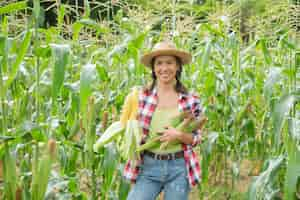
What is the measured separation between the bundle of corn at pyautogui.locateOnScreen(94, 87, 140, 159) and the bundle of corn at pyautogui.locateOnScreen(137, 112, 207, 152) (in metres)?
0.09

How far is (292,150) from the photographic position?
2498mm

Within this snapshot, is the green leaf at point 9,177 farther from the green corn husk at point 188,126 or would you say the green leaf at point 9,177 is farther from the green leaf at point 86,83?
the green corn husk at point 188,126

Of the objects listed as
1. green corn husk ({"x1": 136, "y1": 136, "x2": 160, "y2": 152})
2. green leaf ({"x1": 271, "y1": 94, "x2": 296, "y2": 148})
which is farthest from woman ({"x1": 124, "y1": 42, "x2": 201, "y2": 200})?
green leaf ({"x1": 271, "y1": 94, "x2": 296, "y2": 148})

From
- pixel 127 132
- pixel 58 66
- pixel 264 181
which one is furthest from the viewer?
pixel 264 181

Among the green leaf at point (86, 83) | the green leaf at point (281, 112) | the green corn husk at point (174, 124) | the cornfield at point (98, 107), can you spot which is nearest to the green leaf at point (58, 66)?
the cornfield at point (98, 107)

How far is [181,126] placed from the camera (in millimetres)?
2537

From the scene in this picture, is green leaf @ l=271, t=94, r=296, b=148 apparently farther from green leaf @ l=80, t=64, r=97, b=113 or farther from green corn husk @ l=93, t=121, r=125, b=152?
green leaf @ l=80, t=64, r=97, b=113

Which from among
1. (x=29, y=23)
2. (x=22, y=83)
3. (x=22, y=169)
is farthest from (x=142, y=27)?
(x=29, y=23)

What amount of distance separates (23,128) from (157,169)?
0.91 m

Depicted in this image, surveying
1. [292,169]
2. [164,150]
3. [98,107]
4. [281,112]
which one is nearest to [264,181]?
[292,169]

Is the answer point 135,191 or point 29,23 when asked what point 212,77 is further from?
point 29,23

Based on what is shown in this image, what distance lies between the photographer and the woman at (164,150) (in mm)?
2699

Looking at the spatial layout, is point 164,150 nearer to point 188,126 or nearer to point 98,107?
point 188,126

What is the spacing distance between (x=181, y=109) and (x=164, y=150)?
0.27 m
